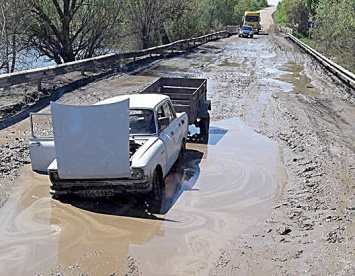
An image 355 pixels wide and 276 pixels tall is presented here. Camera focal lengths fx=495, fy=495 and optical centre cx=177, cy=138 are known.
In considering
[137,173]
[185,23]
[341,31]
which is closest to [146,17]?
[185,23]

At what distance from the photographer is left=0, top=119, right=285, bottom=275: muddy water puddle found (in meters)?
6.30

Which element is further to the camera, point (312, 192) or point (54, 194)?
point (312, 192)

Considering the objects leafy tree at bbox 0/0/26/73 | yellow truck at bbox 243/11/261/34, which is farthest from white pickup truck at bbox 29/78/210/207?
yellow truck at bbox 243/11/261/34

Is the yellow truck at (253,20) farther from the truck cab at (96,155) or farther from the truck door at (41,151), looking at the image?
the truck cab at (96,155)

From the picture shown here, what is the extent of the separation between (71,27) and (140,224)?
22304 millimetres

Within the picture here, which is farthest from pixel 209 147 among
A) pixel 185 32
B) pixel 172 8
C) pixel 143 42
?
pixel 185 32

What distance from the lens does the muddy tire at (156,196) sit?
809cm

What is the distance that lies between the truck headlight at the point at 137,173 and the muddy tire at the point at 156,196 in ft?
1.44

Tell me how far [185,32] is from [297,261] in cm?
4502

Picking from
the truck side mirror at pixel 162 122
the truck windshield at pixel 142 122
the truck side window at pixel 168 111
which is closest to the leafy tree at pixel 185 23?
the truck side window at pixel 168 111

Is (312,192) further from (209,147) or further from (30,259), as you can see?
(30,259)

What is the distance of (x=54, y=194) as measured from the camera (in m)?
8.12

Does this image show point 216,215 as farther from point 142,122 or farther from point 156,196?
point 142,122

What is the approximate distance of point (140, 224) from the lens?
24.5ft
